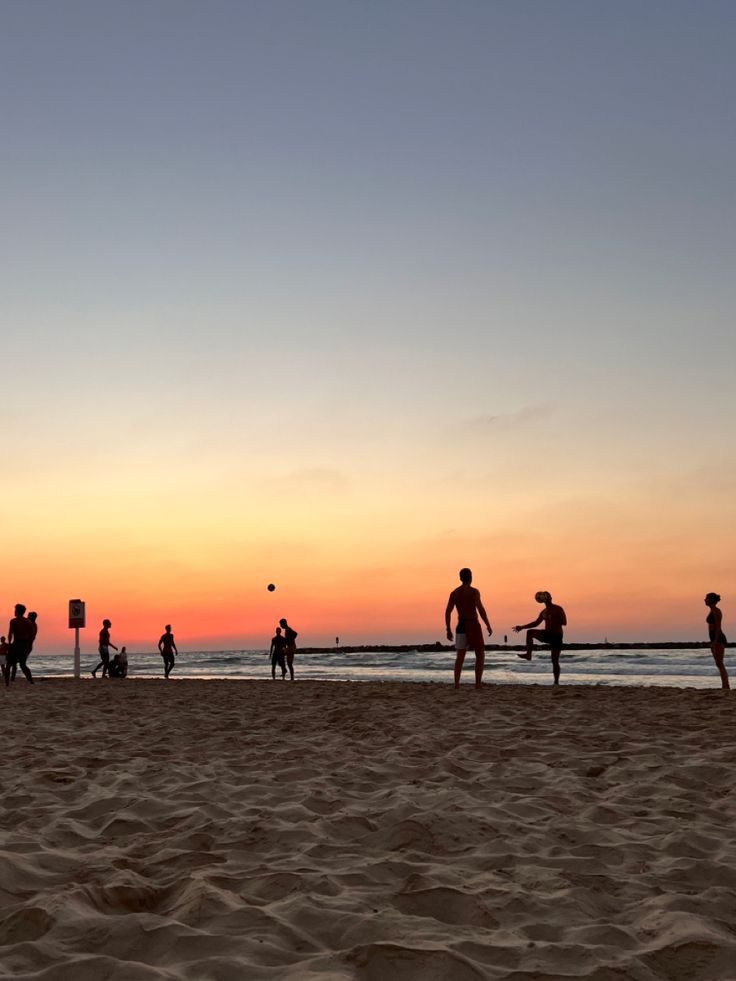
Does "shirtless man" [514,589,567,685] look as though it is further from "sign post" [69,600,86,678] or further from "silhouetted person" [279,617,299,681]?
"sign post" [69,600,86,678]

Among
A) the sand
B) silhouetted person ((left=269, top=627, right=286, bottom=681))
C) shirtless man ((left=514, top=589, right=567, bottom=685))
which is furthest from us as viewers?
silhouetted person ((left=269, top=627, right=286, bottom=681))

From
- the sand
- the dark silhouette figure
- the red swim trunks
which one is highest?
the red swim trunks

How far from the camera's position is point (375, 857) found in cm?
394

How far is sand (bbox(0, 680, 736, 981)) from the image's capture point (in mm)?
2742

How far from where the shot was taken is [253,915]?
10.2 feet

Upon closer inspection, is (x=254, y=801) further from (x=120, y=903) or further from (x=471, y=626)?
(x=471, y=626)

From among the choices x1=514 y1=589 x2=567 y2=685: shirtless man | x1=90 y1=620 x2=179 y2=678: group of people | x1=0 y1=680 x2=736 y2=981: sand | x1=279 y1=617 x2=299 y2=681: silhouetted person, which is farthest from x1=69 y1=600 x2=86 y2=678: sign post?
x1=0 y1=680 x2=736 y2=981: sand

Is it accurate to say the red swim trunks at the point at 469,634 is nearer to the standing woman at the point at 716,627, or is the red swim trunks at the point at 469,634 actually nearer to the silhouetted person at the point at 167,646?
the standing woman at the point at 716,627

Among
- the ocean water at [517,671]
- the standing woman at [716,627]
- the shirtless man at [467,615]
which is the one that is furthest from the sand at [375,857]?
the ocean water at [517,671]

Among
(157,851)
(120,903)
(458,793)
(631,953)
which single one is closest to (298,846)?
(157,851)

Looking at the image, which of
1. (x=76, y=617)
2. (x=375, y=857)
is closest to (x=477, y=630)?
(x=375, y=857)

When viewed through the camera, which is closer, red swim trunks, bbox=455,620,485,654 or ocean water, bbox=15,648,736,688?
red swim trunks, bbox=455,620,485,654

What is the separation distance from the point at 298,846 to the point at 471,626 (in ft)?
33.9

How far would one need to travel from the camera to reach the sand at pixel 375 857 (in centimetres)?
274
